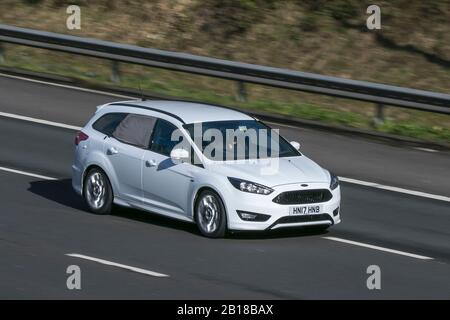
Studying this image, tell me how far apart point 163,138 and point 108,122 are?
1.39 m

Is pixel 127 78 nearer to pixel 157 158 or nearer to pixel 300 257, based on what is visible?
pixel 157 158

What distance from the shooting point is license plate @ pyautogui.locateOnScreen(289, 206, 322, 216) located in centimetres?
1551

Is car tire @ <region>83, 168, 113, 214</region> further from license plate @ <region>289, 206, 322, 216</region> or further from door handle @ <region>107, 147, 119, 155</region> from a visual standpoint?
license plate @ <region>289, 206, 322, 216</region>

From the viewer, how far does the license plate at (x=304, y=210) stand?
15.5m

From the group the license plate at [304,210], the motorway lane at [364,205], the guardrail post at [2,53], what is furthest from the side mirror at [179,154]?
the guardrail post at [2,53]

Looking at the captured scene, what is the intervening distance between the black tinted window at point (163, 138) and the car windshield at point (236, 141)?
26cm

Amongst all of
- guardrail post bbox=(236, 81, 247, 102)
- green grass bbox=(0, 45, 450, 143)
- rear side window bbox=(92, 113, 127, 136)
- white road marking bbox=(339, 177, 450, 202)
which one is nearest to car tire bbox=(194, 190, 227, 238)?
rear side window bbox=(92, 113, 127, 136)

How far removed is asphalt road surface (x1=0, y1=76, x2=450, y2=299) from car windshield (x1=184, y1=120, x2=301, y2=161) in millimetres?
1084

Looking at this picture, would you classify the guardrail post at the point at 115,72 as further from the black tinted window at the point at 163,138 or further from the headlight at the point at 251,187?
the headlight at the point at 251,187

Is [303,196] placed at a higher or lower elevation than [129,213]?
higher

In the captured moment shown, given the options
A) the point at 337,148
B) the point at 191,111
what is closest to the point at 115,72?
the point at 337,148

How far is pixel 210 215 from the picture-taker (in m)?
15.7

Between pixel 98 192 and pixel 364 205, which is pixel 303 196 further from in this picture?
pixel 98 192
